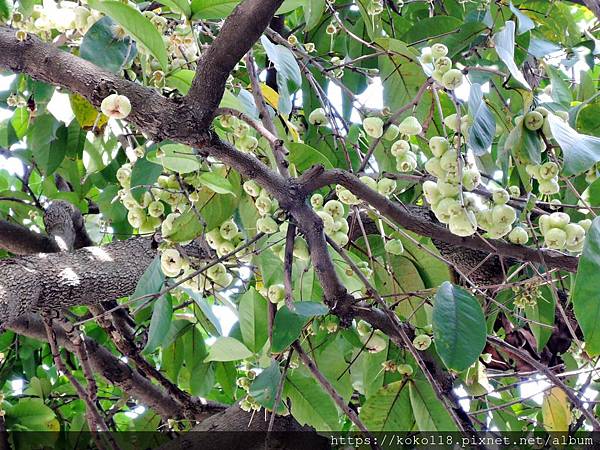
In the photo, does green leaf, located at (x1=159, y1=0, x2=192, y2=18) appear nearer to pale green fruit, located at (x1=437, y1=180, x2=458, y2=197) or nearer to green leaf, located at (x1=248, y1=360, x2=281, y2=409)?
pale green fruit, located at (x1=437, y1=180, x2=458, y2=197)

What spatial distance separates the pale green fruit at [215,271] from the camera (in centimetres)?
125

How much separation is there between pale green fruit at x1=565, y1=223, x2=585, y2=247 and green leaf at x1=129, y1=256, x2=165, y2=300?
0.70m

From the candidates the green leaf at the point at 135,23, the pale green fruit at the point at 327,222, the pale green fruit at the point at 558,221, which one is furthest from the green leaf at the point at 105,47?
the pale green fruit at the point at 558,221

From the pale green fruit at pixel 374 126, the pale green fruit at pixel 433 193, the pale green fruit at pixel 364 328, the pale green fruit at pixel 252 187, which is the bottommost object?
the pale green fruit at pixel 364 328

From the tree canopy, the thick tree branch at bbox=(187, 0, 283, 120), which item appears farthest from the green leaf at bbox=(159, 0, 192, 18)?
the thick tree branch at bbox=(187, 0, 283, 120)

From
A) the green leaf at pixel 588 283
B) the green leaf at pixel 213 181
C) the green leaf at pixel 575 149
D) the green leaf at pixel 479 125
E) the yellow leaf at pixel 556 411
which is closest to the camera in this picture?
the green leaf at pixel 588 283

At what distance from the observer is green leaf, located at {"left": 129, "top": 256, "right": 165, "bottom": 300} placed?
1.21 metres

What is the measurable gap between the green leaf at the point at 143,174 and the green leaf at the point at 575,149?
0.65m

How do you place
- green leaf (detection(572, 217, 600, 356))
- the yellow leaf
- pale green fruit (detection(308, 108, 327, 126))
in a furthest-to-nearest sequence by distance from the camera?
pale green fruit (detection(308, 108, 327, 126)) → the yellow leaf → green leaf (detection(572, 217, 600, 356))

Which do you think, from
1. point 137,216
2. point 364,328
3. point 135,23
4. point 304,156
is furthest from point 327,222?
point 135,23

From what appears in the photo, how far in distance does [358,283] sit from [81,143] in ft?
3.08

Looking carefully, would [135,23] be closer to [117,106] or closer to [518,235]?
[117,106]

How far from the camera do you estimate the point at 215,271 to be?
1.25m

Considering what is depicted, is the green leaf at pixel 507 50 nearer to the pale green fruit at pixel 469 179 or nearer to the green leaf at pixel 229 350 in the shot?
the pale green fruit at pixel 469 179
